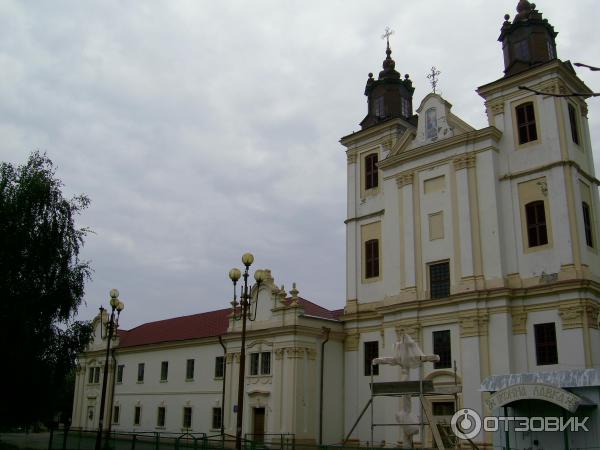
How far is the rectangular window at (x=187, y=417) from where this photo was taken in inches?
1619

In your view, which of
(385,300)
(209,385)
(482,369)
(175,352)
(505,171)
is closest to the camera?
(482,369)

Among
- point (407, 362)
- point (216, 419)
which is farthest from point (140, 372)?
point (407, 362)

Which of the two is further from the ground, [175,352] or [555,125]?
[555,125]

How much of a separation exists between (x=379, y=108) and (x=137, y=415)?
27.7 metres

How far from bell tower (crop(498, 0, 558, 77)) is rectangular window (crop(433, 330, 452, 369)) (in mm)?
13275

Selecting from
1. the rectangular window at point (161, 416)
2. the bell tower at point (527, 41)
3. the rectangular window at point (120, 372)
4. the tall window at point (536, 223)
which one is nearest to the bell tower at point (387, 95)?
the bell tower at point (527, 41)

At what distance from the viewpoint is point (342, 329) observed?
35594 mm

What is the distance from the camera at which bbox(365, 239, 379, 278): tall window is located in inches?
1390

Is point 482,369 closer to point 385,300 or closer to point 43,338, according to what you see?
point 385,300

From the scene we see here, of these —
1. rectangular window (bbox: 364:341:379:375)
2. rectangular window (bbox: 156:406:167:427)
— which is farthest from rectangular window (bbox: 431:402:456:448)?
rectangular window (bbox: 156:406:167:427)

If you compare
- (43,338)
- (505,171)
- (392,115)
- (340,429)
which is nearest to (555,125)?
(505,171)

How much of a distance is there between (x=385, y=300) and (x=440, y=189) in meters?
6.41

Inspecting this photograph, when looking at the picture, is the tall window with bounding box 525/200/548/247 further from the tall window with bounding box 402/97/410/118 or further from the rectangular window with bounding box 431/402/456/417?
the tall window with bounding box 402/97/410/118

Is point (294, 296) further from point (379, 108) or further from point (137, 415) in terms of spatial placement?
point (137, 415)
